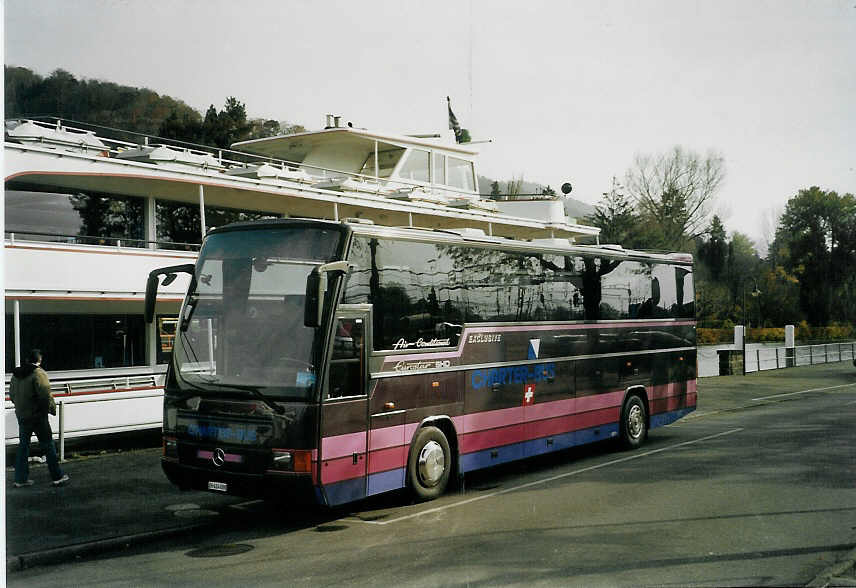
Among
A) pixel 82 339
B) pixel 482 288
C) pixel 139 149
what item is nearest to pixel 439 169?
pixel 139 149

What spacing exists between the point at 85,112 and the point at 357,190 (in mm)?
6096

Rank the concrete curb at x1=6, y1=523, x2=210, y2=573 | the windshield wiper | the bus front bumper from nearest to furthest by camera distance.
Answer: the concrete curb at x1=6, y1=523, x2=210, y2=573
the bus front bumper
the windshield wiper

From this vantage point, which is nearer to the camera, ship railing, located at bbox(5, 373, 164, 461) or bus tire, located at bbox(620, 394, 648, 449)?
ship railing, located at bbox(5, 373, 164, 461)

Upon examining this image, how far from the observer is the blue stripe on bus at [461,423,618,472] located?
33.1ft

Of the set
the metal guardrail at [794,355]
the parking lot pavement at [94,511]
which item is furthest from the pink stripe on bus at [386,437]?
the metal guardrail at [794,355]

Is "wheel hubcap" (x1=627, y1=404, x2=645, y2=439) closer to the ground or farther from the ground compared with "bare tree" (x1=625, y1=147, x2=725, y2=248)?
closer to the ground

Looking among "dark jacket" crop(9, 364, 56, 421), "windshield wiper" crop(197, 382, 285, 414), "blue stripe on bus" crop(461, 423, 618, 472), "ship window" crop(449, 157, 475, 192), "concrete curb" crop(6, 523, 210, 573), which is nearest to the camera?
"concrete curb" crop(6, 523, 210, 573)

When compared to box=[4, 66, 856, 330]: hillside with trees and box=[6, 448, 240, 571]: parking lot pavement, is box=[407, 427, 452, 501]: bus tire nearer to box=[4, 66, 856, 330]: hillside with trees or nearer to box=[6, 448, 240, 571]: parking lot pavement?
box=[6, 448, 240, 571]: parking lot pavement

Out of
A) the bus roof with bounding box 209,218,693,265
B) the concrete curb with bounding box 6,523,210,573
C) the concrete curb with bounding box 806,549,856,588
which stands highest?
the bus roof with bounding box 209,218,693,265

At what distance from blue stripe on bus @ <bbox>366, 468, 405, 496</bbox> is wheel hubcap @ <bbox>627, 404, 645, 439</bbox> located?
576 centimetres

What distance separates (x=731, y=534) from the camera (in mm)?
7414

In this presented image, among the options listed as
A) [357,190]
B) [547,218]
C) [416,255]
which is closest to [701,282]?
[547,218]

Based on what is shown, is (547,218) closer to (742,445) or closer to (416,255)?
(742,445)

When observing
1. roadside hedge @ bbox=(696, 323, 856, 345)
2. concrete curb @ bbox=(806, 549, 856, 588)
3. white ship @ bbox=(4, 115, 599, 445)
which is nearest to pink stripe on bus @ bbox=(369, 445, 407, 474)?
white ship @ bbox=(4, 115, 599, 445)
